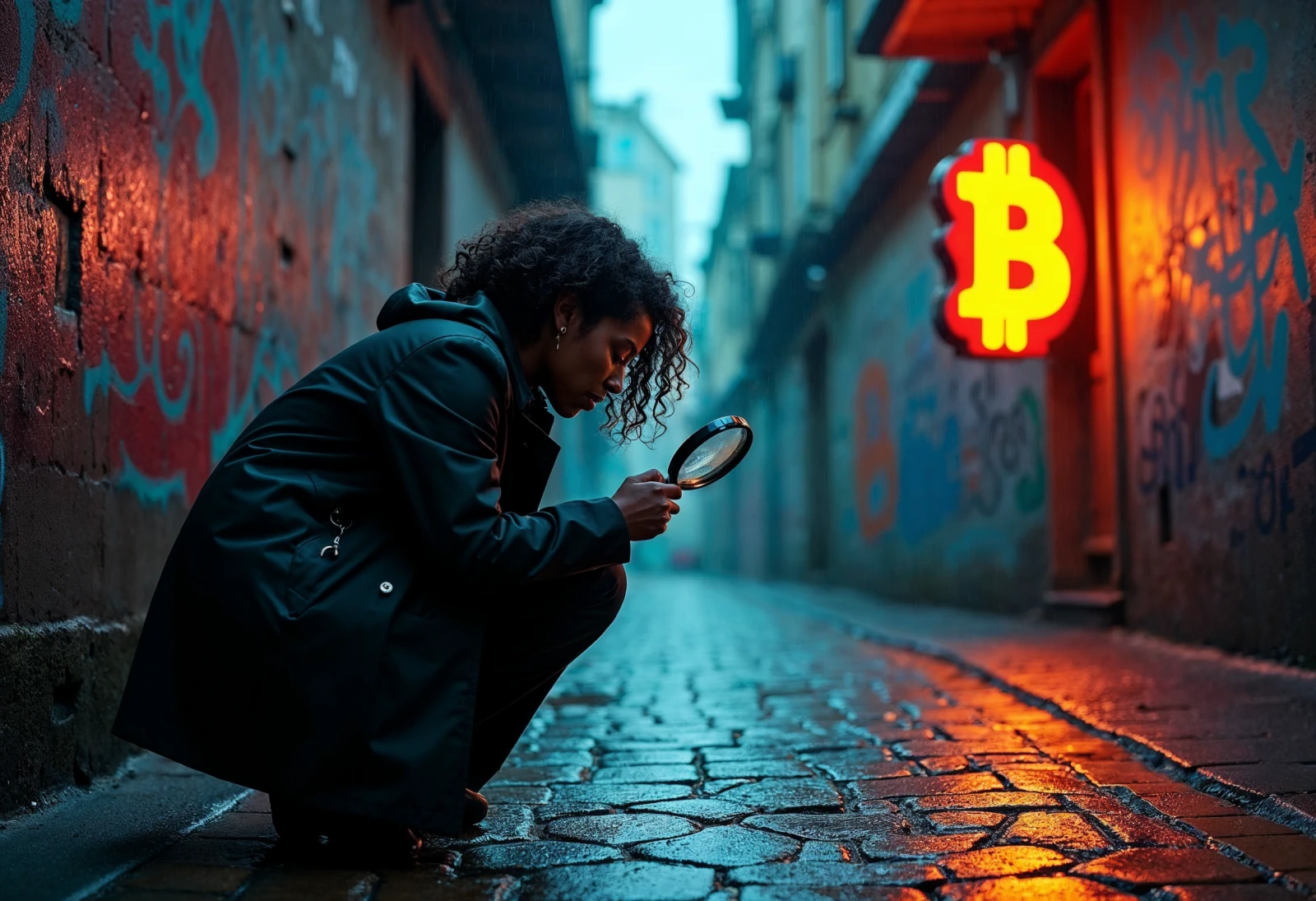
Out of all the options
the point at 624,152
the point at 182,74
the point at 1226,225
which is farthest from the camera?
the point at 624,152

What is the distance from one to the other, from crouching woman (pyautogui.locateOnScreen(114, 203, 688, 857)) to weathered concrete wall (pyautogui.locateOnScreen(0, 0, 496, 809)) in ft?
2.64

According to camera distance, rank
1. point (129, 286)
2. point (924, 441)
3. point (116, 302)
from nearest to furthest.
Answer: point (116, 302)
point (129, 286)
point (924, 441)

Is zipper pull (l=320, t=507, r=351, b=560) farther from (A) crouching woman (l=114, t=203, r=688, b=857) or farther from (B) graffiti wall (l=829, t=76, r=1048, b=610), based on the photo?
(B) graffiti wall (l=829, t=76, r=1048, b=610)

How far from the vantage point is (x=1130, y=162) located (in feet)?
23.7

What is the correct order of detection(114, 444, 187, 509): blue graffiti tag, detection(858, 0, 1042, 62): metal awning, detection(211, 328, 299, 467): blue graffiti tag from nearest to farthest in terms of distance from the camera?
1. detection(114, 444, 187, 509): blue graffiti tag
2. detection(211, 328, 299, 467): blue graffiti tag
3. detection(858, 0, 1042, 62): metal awning

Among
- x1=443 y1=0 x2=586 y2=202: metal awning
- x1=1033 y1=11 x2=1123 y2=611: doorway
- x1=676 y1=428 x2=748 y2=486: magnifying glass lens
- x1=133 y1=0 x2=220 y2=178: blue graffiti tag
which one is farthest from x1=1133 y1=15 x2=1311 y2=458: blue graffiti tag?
x1=443 y1=0 x2=586 y2=202: metal awning

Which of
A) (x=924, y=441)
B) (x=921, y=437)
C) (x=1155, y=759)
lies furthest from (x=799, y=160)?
(x=1155, y=759)

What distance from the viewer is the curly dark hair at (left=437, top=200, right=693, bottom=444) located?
Result: 2752 millimetres

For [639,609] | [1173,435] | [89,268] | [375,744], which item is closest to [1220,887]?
[375,744]

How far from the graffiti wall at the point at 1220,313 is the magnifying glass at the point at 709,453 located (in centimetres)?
312

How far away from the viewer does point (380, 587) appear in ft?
7.79

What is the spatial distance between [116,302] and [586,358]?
5.53 ft

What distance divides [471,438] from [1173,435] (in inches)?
204

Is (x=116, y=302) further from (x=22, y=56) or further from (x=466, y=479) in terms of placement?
(x=466, y=479)
